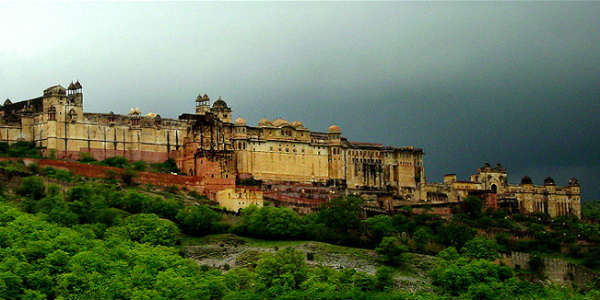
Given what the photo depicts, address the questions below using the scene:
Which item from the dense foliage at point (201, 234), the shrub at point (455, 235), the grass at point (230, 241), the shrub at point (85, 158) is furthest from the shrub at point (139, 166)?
the shrub at point (455, 235)

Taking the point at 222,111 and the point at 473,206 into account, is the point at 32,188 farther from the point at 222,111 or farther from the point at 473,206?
the point at 473,206

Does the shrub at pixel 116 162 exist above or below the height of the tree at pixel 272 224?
above

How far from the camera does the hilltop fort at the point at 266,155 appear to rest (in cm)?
10256

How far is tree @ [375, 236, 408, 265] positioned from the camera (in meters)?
87.9

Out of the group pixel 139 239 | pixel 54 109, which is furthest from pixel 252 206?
pixel 54 109

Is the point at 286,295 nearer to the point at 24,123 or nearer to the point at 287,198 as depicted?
the point at 287,198

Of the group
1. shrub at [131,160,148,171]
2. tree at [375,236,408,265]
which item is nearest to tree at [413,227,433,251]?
tree at [375,236,408,265]

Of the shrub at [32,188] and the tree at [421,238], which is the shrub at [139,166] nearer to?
the shrub at [32,188]

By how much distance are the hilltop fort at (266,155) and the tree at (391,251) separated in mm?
14563

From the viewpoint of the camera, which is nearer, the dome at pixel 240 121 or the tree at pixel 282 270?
the tree at pixel 282 270

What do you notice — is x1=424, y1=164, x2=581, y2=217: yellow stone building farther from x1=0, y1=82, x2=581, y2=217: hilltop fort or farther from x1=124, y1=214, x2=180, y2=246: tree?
x1=124, y1=214, x2=180, y2=246: tree

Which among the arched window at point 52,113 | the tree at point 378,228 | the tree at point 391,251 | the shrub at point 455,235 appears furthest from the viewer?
the arched window at point 52,113

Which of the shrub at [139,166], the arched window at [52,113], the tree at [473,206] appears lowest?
the tree at [473,206]

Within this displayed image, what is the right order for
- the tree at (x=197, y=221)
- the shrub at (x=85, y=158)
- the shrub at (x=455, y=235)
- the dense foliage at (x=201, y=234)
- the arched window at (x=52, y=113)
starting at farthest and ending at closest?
the shrub at (x=85, y=158)
the arched window at (x=52, y=113)
the shrub at (x=455, y=235)
the tree at (x=197, y=221)
the dense foliage at (x=201, y=234)
